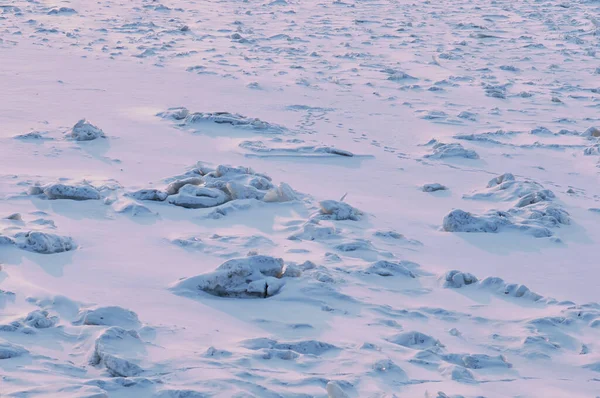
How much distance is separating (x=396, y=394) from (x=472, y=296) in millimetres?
980

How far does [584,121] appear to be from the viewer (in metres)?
6.71

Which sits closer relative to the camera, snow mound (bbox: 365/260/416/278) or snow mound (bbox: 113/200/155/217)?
snow mound (bbox: 365/260/416/278)

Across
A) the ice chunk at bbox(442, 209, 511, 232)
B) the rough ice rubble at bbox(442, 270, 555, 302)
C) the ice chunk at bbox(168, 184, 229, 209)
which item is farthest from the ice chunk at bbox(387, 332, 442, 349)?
the ice chunk at bbox(168, 184, 229, 209)

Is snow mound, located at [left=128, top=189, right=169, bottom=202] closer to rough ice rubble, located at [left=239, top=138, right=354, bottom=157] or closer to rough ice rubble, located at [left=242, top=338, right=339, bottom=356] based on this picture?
rough ice rubble, located at [left=239, top=138, right=354, bottom=157]

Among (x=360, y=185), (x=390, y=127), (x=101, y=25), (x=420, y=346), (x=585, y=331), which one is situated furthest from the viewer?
(x=101, y=25)

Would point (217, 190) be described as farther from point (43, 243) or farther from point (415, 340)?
point (415, 340)

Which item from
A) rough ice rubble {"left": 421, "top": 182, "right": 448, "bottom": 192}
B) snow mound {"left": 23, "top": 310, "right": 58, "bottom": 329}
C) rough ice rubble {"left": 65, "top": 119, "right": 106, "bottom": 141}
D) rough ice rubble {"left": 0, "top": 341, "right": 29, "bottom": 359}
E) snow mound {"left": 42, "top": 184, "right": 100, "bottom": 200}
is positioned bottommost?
rough ice rubble {"left": 421, "top": 182, "right": 448, "bottom": 192}

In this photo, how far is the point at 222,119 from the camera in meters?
6.17

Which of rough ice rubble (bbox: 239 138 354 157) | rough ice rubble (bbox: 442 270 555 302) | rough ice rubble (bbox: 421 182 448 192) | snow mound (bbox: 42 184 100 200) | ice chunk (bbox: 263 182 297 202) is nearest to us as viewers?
rough ice rubble (bbox: 442 270 555 302)

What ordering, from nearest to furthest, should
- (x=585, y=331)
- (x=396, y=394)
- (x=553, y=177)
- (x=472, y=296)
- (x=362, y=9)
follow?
1. (x=396, y=394)
2. (x=585, y=331)
3. (x=472, y=296)
4. (x=553, y=177)
5. (x=362, y=9)

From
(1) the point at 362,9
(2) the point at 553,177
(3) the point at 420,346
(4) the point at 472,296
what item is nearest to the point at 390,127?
(2) the point at 553,177

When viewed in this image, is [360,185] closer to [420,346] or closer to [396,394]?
[420,346]

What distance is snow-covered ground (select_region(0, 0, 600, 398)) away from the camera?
9.36 ft

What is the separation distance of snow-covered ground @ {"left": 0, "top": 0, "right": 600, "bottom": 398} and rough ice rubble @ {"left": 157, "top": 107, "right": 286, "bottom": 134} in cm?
2
